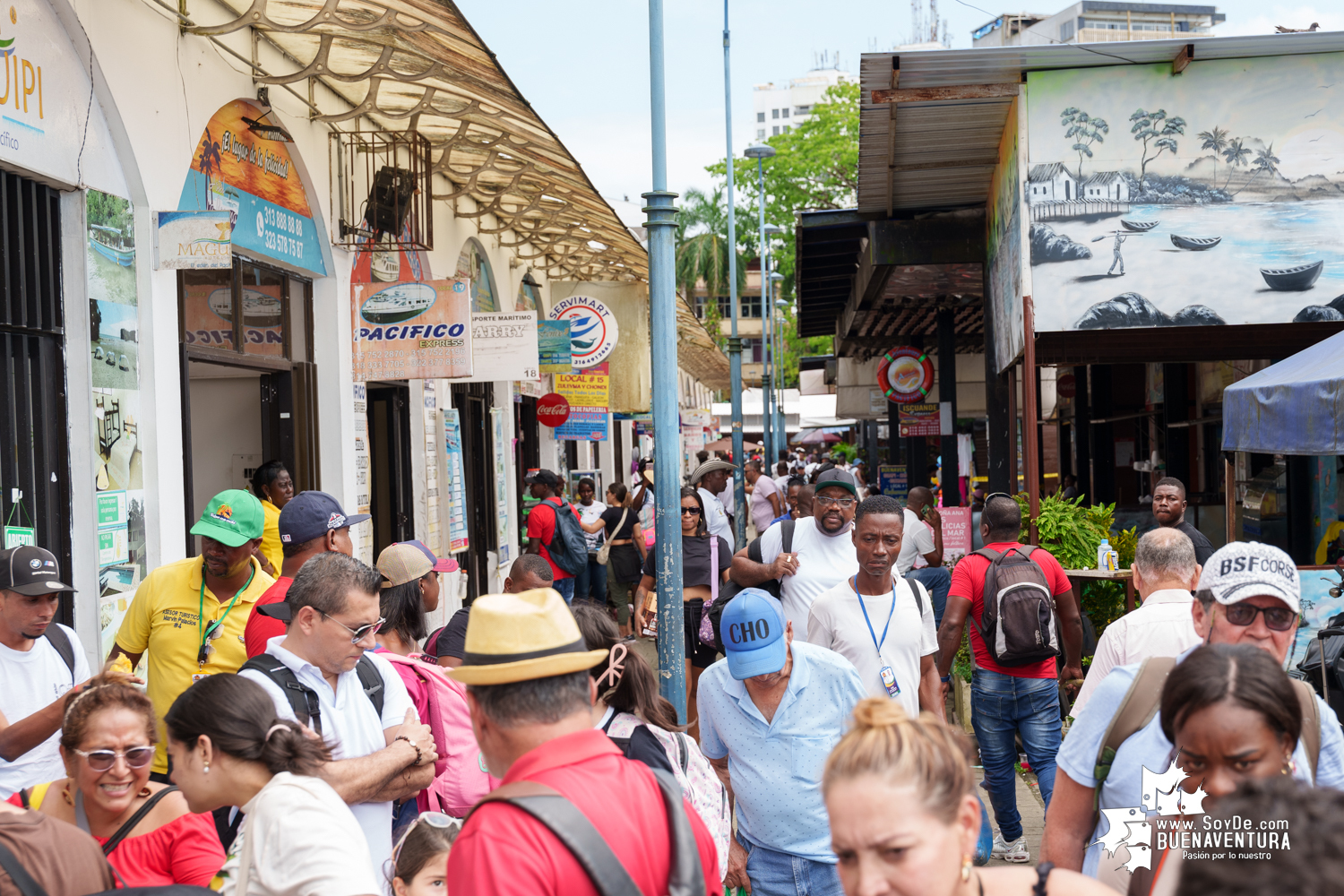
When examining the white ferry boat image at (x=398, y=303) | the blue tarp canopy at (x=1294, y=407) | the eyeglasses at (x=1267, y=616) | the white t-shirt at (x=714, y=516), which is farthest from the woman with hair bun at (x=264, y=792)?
the white ferry boat image at (x=398, y=303)

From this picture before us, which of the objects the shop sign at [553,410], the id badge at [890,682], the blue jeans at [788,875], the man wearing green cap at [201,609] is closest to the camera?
the blue jeans at [788,875]

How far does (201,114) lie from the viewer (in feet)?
25.0

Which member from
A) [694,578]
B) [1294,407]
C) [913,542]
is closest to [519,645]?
[694,578]

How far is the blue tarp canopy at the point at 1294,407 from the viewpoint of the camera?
23.3 feet

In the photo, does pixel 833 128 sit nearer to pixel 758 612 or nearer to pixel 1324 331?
pixel 1324 331

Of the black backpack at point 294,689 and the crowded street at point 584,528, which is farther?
the black backpack at point 294,689

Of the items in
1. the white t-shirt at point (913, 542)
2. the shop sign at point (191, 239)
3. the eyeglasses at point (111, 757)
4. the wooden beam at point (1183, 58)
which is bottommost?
the white t-shirt at point (913, 542)

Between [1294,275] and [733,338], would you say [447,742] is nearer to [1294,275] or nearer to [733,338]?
[1294,275]

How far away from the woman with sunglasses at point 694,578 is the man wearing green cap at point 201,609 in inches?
151

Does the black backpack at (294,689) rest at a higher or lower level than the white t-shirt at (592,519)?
higher

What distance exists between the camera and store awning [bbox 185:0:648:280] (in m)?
7.03

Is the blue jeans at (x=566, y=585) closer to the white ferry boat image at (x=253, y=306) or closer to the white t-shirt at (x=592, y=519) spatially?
the white t-shirt at (x=592, y=519)

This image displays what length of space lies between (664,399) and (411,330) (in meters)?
3.67

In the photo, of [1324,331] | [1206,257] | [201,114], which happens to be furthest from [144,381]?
[1324,331]
